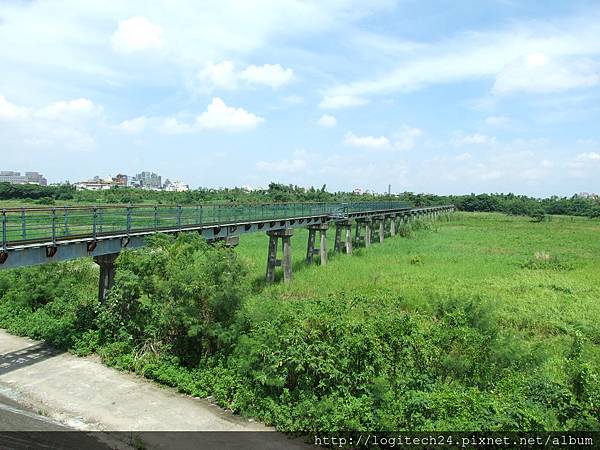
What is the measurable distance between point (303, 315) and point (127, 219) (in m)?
7.60

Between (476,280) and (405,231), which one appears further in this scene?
(405,231)

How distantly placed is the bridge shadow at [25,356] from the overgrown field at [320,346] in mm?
388

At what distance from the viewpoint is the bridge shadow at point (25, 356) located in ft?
40.4

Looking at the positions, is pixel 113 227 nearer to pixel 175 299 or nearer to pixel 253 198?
pixel 175 299

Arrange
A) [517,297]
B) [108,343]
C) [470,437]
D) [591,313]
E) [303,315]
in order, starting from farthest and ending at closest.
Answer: [517,297]
[591,313]
[108,343]
[303,315]
[470,437]

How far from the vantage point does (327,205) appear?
3325 centimetres

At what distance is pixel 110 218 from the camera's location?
14.9 meters

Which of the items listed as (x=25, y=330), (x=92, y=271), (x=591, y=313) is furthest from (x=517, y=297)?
(x=92, y=271)

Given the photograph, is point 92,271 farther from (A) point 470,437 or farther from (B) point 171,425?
(A) point 470,437

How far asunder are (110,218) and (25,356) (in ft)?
15.1

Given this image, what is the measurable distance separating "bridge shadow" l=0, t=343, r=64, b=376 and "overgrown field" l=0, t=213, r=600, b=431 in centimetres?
39

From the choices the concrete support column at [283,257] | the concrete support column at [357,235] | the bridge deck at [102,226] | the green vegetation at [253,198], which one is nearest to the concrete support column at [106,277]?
the bridge deck at [102,226]

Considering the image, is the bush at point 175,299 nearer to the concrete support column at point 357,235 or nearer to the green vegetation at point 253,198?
the concrete support column at point 357,235

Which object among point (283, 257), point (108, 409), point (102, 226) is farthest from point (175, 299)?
point (283, 257)
